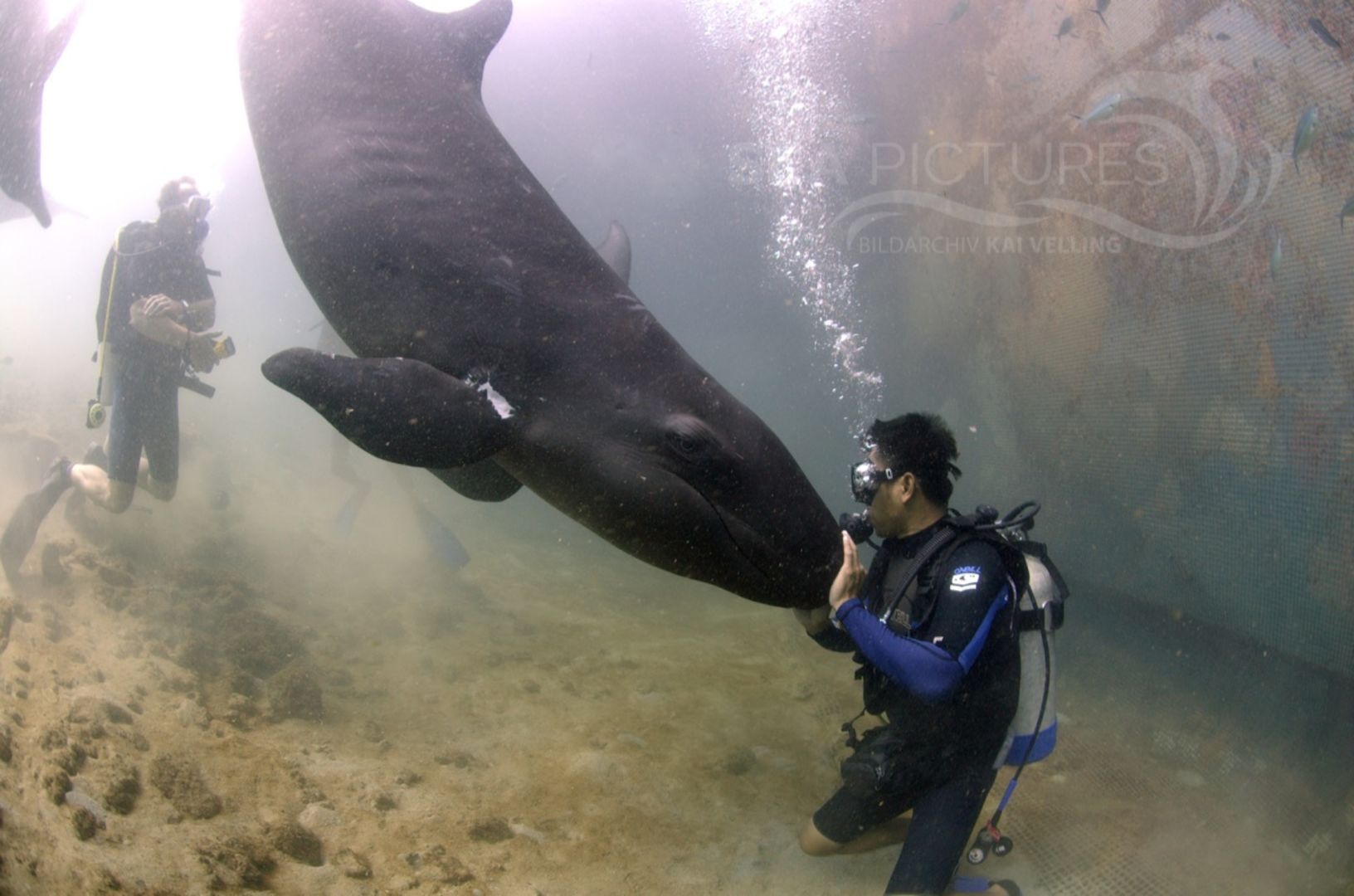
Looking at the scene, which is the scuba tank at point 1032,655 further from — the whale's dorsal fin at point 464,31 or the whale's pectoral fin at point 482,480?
the whale's dorsal fin at point 464,31

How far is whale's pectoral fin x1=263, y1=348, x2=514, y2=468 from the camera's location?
2.40 meters

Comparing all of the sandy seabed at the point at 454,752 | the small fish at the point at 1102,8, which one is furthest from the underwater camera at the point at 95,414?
the small fish at the point at 1102,8

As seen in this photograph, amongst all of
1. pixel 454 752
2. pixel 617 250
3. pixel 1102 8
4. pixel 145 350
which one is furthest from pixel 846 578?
pixel 1102 8

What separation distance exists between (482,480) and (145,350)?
465cm

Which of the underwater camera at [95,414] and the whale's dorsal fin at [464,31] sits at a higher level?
the whale's dorsal fin at [464,31]

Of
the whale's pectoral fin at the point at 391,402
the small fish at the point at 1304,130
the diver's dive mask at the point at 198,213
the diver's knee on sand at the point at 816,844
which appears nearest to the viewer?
the whale's pectoral fin at the point at 391,402

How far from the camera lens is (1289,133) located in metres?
6.39

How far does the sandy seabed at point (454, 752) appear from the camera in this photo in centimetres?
305

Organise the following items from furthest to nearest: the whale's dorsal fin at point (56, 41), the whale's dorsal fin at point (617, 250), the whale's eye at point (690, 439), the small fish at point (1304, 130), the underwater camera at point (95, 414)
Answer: the underwater camera at point (95, 414), the small fish at point (1304, 130), the whale's dorsal fin at point (56, 41), the whale's dorsal fin at point (617, 250), the whale's eye at point (690, 439)

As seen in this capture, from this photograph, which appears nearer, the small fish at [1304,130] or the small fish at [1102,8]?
the small fish at [1304,130]

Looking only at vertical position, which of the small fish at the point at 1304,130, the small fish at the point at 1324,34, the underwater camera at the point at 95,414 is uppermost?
the small fish at the point at 1324,34

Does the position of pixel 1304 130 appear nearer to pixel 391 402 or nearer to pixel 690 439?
pixel 690 439

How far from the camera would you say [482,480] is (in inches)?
132

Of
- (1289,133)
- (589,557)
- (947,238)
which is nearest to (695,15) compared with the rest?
(947,238)
